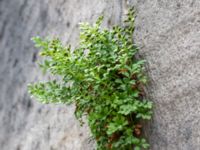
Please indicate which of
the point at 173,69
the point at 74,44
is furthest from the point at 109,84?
the point at 74,44

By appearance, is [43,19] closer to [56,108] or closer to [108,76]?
[56,108]

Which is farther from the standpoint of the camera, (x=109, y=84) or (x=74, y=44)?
(x=74, y=44)

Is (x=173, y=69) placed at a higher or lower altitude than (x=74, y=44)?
lower

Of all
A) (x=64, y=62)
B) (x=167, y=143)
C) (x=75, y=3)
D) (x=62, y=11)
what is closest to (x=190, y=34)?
(x=167, y=143)

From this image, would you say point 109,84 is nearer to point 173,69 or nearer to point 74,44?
point 173,69
